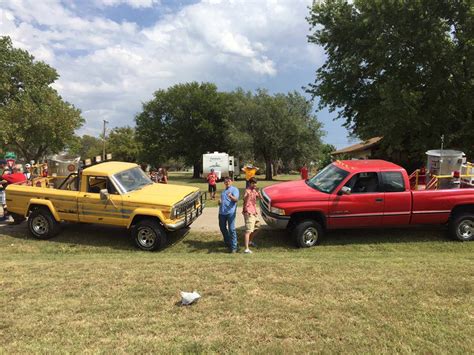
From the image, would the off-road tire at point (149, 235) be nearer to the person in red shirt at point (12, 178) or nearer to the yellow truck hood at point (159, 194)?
the yellow truck hood at point (159, 194)

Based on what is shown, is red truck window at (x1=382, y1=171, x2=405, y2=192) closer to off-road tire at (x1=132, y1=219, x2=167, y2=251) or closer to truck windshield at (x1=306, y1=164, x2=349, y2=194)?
truck windshield at (x1=306, y1=164, x2=349, y2=194)

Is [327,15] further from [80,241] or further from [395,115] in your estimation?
[80,241]

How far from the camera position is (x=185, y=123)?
2058 inches

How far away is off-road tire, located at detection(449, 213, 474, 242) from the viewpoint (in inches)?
357

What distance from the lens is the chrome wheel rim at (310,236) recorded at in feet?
28.5

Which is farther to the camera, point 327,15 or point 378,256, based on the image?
point 327,15

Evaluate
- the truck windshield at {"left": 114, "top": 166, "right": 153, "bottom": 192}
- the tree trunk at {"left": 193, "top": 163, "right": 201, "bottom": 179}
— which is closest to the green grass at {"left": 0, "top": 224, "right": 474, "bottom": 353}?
the truck windshield at {"left": 114, "top": 166, "right": 153, "bottom": 192}

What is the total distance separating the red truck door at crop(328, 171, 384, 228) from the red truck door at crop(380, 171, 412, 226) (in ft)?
0.47

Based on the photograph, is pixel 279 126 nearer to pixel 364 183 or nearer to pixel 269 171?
pixel 269 171

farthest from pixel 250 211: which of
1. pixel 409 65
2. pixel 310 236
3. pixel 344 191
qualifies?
pixel 409 65

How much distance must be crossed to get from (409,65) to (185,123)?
1454 inches

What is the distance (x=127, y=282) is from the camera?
5449 mm

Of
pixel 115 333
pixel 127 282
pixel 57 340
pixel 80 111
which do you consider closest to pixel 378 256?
pixel 127 282

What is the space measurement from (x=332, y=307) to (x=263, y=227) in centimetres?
574
